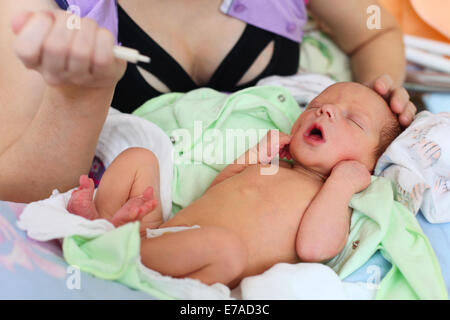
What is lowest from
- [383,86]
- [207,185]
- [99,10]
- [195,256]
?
[207,185]

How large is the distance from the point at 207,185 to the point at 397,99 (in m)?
0.49

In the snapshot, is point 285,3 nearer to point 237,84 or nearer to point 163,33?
point 237,84

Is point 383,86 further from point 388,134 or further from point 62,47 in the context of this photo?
point 62,47

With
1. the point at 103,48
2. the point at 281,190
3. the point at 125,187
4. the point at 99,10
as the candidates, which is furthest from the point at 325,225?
the point at 99,10

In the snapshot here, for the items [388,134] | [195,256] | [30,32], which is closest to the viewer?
[30,32]

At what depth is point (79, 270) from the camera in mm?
673

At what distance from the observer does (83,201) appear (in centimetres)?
78

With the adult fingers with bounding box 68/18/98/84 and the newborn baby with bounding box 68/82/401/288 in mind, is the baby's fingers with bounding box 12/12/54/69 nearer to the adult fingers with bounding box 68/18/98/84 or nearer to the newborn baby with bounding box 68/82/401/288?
the adult fingers with bounding box 68/18/98/84

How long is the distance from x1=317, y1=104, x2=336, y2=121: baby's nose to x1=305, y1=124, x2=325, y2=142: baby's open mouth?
32 mm

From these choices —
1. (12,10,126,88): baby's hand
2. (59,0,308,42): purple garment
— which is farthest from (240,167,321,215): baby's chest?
(59,0,308,42): purple garment

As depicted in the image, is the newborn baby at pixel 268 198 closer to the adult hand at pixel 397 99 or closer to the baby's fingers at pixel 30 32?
the adult hand at pixel 397 99

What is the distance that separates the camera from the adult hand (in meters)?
1.06

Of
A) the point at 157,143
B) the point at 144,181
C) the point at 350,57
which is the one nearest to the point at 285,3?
the point at 350,57
